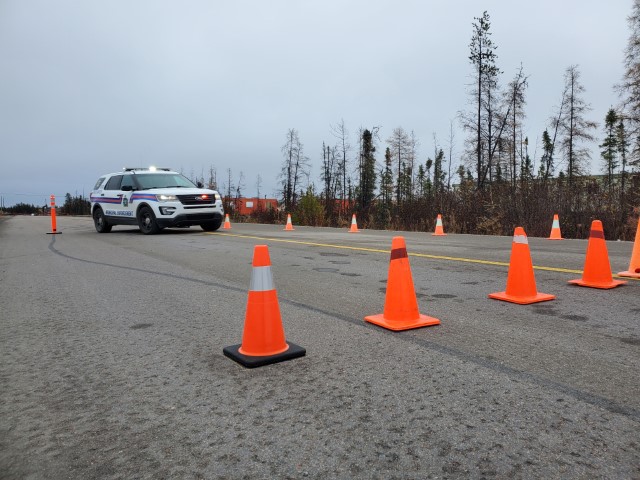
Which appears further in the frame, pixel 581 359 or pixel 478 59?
pixel 478 59

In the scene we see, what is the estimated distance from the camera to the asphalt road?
1.93 m

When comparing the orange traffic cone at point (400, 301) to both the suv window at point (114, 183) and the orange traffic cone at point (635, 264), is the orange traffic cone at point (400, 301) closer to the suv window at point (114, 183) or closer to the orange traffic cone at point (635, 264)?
the orange traffic cone at point (635, 264)

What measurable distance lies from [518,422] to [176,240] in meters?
11.2

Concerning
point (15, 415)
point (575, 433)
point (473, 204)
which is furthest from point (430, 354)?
point (473, 204)

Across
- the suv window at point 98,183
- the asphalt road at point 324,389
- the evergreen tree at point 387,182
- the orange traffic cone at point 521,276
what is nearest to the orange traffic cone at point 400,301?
the asphalt road at point 324,389

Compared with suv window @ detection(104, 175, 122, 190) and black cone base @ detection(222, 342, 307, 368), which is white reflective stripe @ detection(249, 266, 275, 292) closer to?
black cone base @ detection(222, 342, 307, 368)

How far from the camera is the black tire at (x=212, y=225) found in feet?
49.9

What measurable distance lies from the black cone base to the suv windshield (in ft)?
40.3

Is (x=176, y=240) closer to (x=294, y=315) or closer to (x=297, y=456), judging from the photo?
(x=294, y=315)

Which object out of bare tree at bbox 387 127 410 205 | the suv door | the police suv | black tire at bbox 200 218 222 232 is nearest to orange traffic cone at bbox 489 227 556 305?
the police suv

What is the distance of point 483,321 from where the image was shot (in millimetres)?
4117

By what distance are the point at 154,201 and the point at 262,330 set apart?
1163cm

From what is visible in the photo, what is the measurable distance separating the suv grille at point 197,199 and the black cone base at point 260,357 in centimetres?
1134

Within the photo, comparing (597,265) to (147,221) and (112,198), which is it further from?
(112,198)
